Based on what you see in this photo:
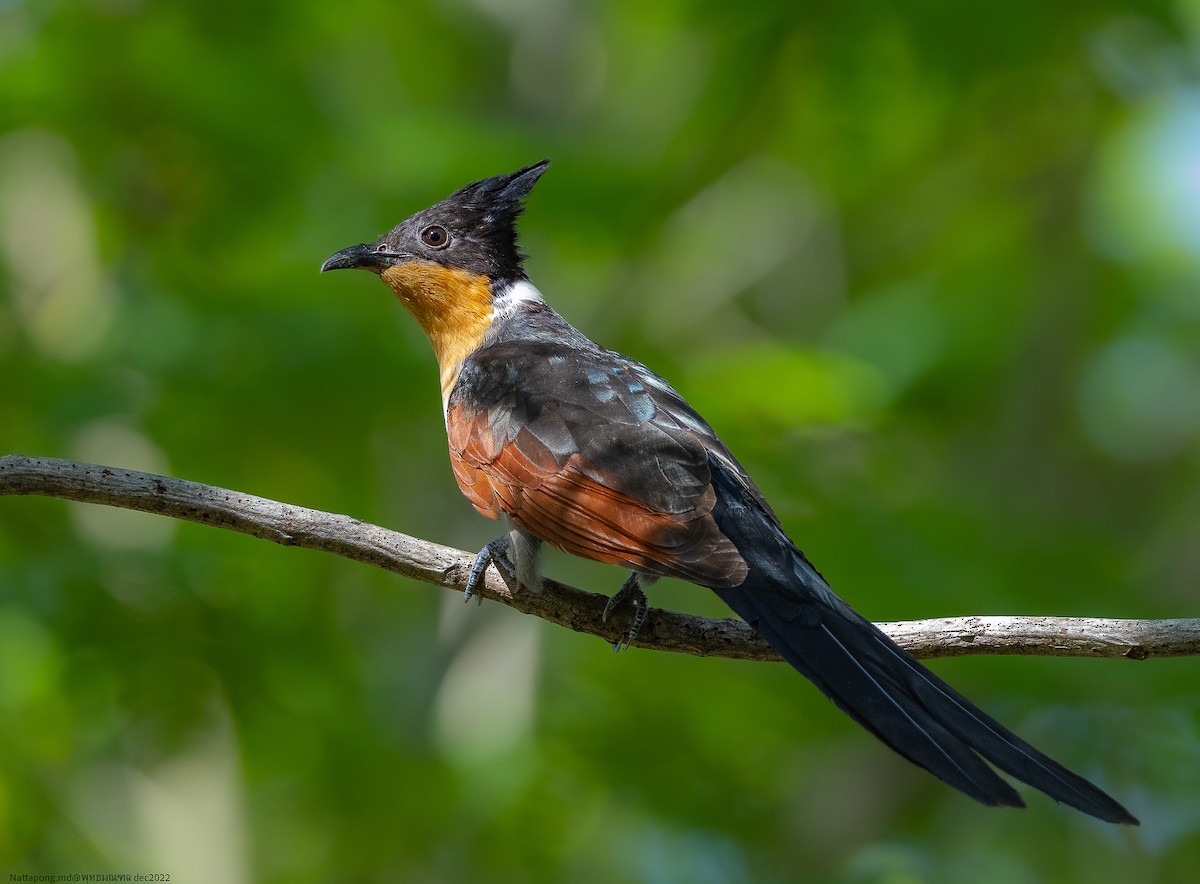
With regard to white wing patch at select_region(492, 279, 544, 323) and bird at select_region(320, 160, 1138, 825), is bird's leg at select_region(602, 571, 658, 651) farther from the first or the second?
white wing patch at select_region(492, 279, 544, 323)

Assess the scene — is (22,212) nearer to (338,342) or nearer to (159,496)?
(338,342)

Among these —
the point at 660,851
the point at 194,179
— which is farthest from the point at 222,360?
the point at 660,851

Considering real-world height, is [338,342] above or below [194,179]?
below

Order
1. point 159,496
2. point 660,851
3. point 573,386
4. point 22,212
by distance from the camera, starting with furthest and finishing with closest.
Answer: point 22,212, point 660,851, point 573,386, point 159,496

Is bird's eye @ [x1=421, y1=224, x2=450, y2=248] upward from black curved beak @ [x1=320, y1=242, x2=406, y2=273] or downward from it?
upward

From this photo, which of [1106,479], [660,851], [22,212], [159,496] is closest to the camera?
[159,496]

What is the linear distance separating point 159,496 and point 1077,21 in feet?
17.6

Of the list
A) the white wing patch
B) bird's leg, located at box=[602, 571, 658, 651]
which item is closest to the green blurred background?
the white wing patch

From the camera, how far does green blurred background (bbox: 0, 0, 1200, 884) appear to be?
17.5ft

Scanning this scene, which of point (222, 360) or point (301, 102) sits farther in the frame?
point (301, 102)

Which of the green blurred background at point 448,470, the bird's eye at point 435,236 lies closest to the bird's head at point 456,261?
the bird's eye at point 435,236

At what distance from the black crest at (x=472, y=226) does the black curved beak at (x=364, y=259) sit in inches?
2.8

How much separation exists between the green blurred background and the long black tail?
1913 mm

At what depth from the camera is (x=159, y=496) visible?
3.36 m
